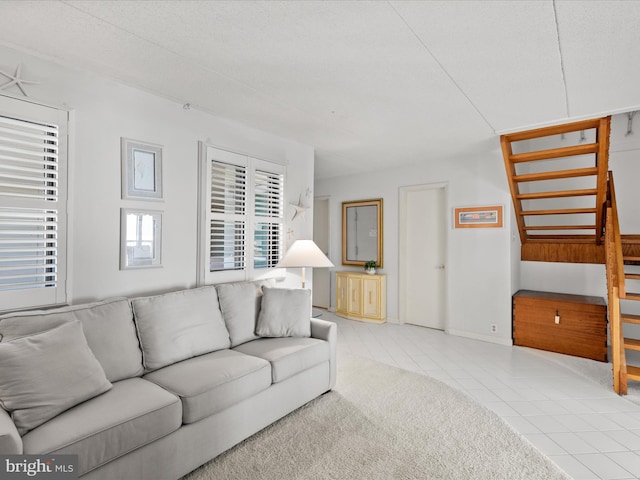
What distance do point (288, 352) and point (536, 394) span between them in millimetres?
2109

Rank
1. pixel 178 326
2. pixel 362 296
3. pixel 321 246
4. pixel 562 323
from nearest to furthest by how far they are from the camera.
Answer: pixel 178 326 < pixel 562 323 < pixel 362 296 < pixel 321 246

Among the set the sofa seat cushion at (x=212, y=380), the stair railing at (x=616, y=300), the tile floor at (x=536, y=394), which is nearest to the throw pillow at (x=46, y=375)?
the sofa seat cushion at (x=212, y=380)

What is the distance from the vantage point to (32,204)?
83.2 inches

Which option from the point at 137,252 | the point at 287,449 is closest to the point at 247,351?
the point at 287,449

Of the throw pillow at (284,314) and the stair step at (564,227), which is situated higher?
the stair step at (564,227)

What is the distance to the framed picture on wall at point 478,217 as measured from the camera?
4219mm

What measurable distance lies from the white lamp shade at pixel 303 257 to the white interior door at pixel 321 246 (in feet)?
8.44

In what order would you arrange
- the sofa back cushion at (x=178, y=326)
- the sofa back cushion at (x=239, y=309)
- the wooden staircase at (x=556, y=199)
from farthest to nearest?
the wooden staircase at (x=556, y=199)
the sofa back cushion at (x=239, y=309)
the sofa back cushion at (x=178, y=326)

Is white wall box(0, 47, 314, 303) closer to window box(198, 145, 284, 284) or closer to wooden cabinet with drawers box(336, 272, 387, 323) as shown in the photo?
window box(198, 145, 284, 284)

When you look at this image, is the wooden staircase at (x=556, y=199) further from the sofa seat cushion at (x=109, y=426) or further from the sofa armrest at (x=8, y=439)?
the sofa armrest at (x=8, y=439)

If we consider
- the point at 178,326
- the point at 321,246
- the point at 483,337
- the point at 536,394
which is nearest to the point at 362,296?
the point at 321,246

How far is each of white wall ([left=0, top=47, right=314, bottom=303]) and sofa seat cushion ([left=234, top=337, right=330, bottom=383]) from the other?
0.85 m

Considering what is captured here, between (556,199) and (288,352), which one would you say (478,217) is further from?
(288,352)

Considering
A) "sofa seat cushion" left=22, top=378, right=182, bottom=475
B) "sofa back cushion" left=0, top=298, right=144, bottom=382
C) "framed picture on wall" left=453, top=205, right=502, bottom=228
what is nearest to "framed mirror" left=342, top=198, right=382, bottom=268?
"framed picture on wall" left=453, top=205, right=502, bottom=228
